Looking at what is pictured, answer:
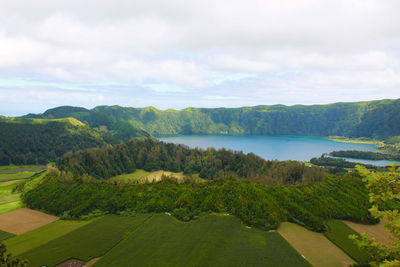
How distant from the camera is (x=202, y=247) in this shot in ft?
146

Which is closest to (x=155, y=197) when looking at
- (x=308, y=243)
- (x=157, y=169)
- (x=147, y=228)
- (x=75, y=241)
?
(x=147, y=228)

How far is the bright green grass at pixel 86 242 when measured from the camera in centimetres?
4288

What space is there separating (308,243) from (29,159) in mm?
224820

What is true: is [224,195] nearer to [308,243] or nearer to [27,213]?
[308,243]

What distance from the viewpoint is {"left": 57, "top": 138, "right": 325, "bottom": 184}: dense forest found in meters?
114

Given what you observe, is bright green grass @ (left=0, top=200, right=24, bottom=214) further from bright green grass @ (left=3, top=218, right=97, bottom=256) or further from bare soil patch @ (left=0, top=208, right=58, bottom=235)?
bright green grass @ (left=3, top=218, right=97, bottom=256)

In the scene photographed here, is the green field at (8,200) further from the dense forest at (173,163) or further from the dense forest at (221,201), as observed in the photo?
the dense forest at (173,163)

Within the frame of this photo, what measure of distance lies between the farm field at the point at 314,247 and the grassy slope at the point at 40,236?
49.6 meters

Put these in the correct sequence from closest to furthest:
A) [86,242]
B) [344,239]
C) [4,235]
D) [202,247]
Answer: [202,247]
[86,242]
[344,239]
[4,235]

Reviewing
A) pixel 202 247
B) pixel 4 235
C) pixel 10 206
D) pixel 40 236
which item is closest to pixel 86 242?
pixel 40 236

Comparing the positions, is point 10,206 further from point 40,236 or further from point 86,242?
point 86,242

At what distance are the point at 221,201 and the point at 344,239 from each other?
1186 inches

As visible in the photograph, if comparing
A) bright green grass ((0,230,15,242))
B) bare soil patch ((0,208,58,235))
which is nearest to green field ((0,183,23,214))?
bare soil patch ((0,208,58,235))

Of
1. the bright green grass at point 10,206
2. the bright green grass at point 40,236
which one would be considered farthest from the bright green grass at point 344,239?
the bright green grass at point 10,206
